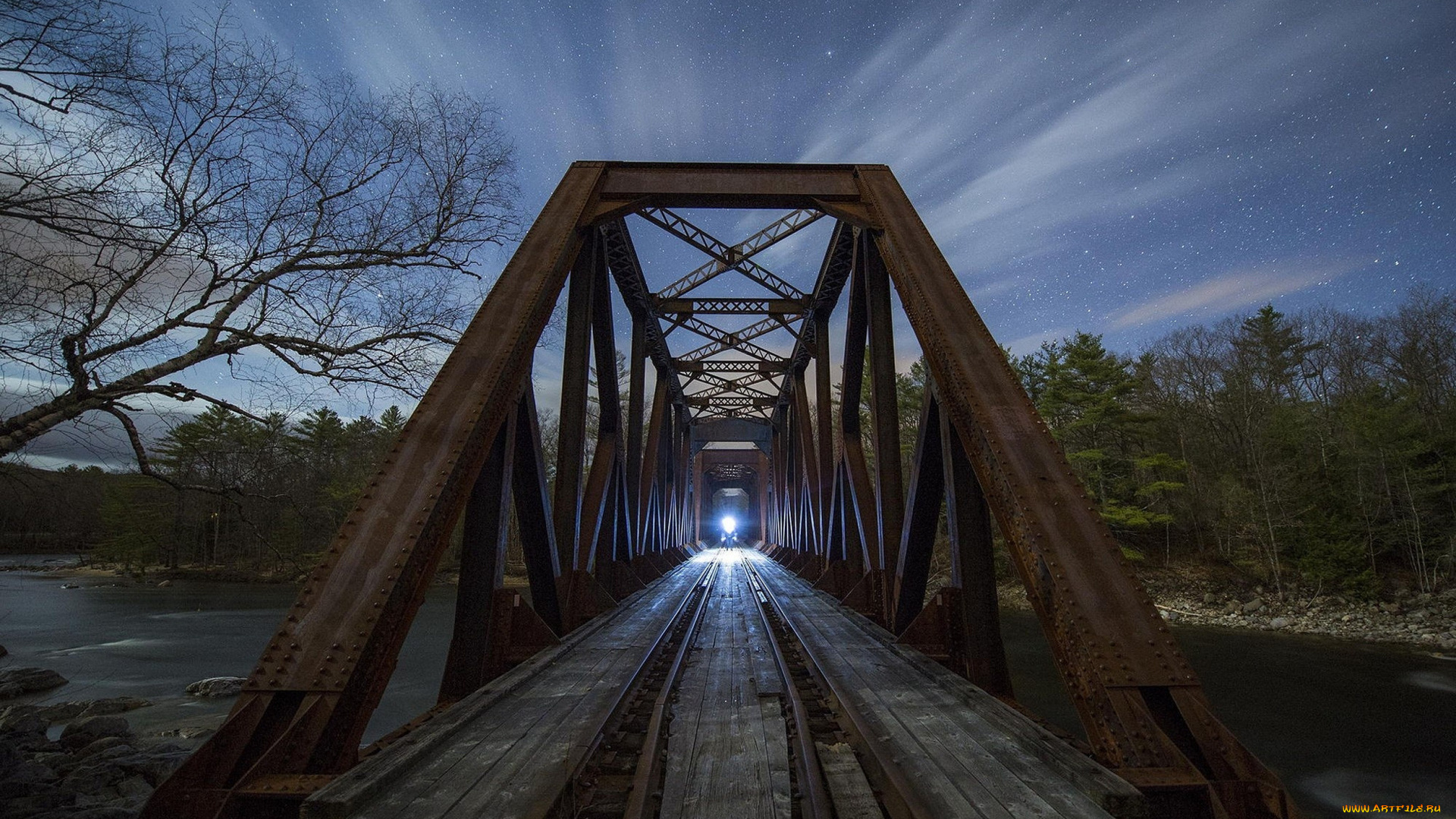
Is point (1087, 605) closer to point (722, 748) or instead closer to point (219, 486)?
point (722, 748)

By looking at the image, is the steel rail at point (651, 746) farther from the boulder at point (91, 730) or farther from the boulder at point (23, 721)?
the boulder at point (23, 721)

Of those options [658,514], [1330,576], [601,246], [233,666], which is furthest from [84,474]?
[1330,576]

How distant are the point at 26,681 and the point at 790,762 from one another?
59.6 ft

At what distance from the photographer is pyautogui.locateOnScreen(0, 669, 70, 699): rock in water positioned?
472 inches

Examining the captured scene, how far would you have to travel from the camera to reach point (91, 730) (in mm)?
8562

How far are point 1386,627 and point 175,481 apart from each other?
28589mm

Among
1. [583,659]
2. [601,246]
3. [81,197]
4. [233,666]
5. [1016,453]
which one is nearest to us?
[1016,453]

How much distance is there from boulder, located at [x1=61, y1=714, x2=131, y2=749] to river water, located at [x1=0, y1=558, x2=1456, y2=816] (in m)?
1.37

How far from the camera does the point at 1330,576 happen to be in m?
20.1

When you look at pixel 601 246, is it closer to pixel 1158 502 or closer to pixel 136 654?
pixel 136 654

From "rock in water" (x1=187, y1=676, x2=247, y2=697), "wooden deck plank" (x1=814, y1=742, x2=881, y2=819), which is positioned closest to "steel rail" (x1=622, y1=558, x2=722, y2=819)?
"wooden deck plank" (x1=814, y1=742, x2=881, y2=819)

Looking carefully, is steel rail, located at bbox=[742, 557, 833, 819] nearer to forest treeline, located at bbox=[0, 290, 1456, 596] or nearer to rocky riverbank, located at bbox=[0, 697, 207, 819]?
rocky riverbank, located at bbox=[0, 697, 207, 819]

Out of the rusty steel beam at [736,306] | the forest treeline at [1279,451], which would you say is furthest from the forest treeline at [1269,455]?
the rusty steel beam at [736,306]

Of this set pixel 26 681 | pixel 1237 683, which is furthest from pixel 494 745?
pixel 1237 683
